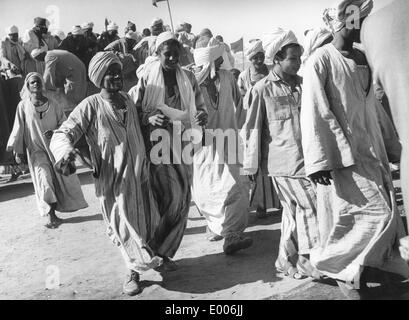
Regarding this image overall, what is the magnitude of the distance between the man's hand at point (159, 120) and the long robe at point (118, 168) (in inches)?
5.8

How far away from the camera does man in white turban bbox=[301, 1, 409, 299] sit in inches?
165

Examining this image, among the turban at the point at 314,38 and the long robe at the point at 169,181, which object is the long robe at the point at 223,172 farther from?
the turban at the point at 314,38

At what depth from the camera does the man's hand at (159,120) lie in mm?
5180

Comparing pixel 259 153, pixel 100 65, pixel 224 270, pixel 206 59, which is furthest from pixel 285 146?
pixel 206 59

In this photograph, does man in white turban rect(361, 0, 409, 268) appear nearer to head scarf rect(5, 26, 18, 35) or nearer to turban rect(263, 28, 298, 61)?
turban rect(263, 28, 298, 61)

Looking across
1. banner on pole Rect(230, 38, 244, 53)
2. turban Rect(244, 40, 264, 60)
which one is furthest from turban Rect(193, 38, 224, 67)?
banner on pole Rect(230, 38, 244, 53)

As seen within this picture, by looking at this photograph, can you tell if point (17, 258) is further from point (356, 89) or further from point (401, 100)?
point (401, 100)

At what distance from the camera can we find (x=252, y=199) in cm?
704

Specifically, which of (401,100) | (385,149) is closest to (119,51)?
(385,149)

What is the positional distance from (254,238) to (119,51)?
661cm

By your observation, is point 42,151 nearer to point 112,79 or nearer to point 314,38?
point 112,79

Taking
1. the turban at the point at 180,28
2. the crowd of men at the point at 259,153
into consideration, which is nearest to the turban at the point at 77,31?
the turban at the point at 180,28

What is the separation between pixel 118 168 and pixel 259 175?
242 cm

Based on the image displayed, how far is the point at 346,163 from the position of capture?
4254mm
